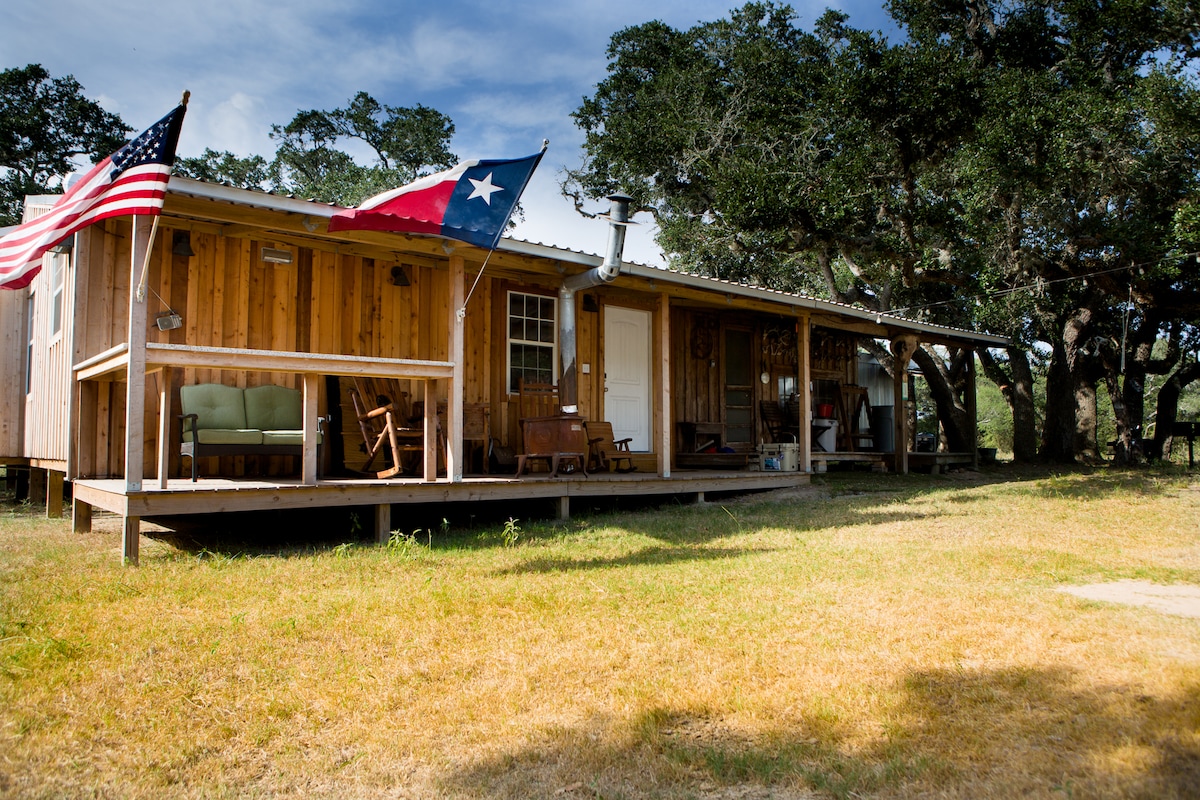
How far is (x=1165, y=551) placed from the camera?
232 inches

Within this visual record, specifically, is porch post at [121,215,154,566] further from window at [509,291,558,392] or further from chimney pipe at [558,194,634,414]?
window at [509,291,558,392]

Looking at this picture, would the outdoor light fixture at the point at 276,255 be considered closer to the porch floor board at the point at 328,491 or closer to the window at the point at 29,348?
the porch floor board at the point at 328,491

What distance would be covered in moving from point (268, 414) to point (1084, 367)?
16359 millimetres

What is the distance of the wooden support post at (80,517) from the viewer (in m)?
7.07

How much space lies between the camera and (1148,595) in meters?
4.53

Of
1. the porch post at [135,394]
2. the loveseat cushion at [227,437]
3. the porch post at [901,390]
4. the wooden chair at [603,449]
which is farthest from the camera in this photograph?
the porch post at [901,390]

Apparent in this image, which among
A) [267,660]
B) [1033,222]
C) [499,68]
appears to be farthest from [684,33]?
[267,660]

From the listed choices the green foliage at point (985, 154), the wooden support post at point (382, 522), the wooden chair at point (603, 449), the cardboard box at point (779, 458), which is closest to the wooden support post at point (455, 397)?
the wooden support post at point (382, 522)

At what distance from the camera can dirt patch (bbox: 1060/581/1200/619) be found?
13.8ft

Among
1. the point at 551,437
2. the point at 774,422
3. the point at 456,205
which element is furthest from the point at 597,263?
the point at 774,422

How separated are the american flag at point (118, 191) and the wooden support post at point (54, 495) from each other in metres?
3.12

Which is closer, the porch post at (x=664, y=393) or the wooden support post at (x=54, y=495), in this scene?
the wooden support post at (x=54, y=495)

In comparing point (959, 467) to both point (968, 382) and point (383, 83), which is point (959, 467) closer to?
point (968, 382)

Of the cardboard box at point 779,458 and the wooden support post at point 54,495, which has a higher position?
the cardboard box at point 779,458
